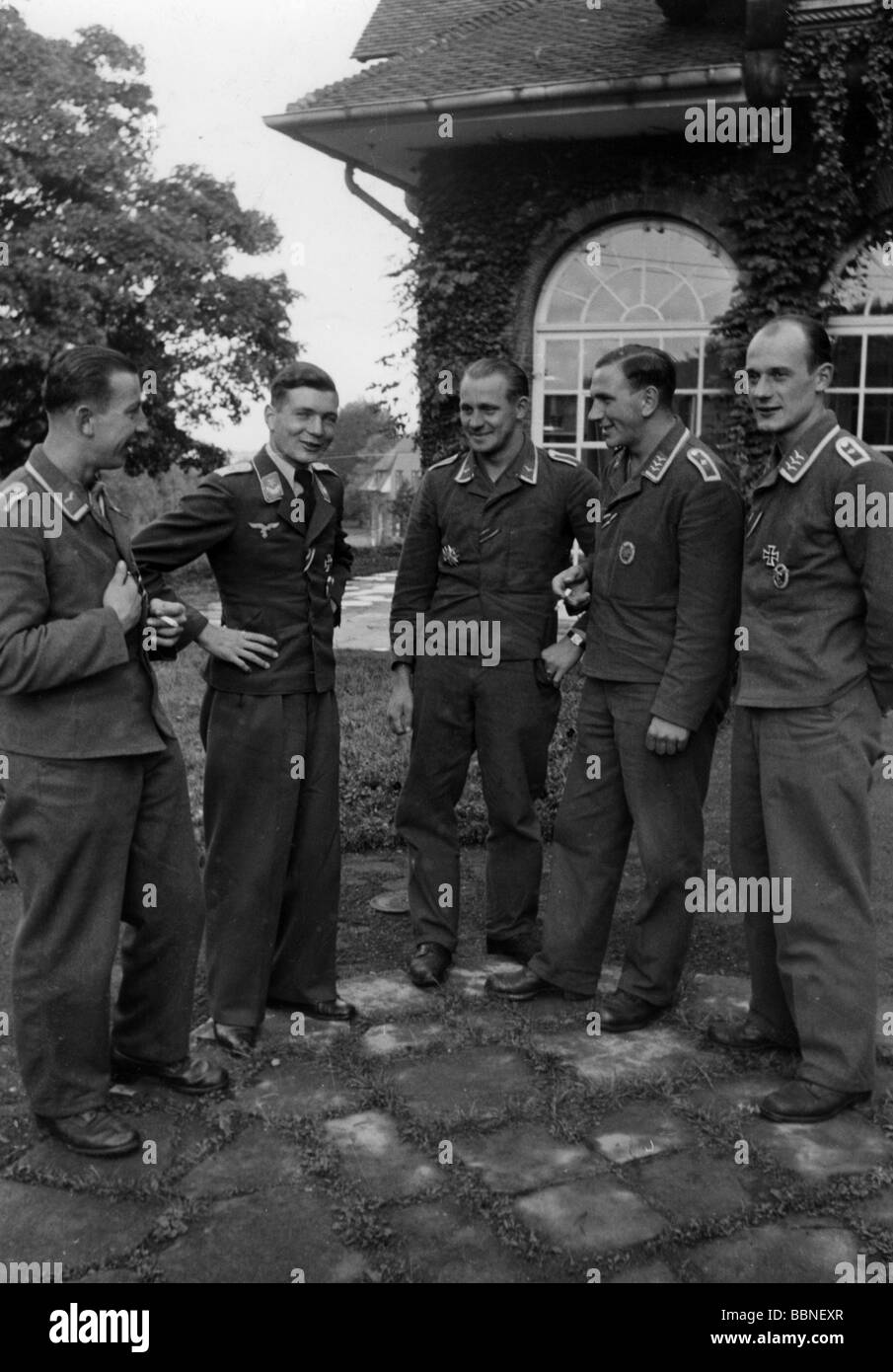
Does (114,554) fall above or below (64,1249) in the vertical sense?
above

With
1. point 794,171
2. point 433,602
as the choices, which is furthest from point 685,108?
point 433,602

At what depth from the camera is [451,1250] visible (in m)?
2.68

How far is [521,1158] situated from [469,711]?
1.64m

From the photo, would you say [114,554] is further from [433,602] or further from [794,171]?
[794,171]

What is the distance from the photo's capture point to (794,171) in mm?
10047

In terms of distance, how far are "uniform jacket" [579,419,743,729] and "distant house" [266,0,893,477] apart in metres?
6.18

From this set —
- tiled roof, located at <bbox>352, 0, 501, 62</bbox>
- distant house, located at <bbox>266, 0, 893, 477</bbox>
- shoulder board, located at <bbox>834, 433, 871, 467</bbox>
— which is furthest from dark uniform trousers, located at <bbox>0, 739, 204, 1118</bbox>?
tiled roof, located at <bbox>352, 0, 501, 62</bbox>

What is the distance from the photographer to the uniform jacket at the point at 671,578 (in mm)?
3744

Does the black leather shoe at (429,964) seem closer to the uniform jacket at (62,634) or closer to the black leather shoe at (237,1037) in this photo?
the black leather shoe at (237,1037)

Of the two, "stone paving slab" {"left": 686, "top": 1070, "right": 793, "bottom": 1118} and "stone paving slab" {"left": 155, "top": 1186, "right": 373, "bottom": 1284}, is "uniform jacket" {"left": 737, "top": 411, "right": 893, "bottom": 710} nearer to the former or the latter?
"stone paving slab" {"left": 686, "top": 1070, "right": 793, "bottom": 1118}

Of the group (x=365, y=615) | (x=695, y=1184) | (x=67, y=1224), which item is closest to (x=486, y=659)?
(x=695, y=1184)

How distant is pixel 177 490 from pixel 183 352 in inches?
164

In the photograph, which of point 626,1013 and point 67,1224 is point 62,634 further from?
point 626,1013

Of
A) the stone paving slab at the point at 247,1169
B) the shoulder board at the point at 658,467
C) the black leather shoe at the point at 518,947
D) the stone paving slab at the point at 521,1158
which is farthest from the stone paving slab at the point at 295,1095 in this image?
the shoulder board at the point at 658,467
